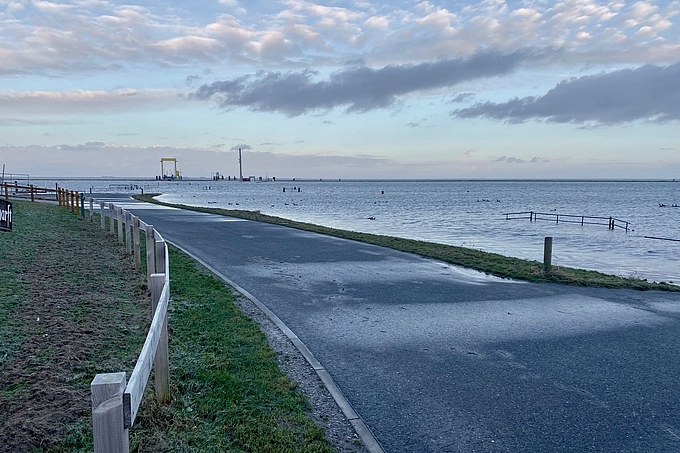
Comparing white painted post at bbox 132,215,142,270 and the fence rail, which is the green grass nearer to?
white painted post at bbox 132,215,142,270

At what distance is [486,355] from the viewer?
6355mm

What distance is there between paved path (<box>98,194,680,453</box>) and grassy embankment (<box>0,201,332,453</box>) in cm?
77

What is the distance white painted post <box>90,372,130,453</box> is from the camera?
95.2 inches

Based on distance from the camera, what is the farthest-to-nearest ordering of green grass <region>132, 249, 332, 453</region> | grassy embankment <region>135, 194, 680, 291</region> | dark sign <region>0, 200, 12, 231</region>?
grassy embankment <region>135, 194, 680, 291</region>
dark sign <region>0, 200, 12, 231</region>
green grass <region>132, 249, 332, 453</region>

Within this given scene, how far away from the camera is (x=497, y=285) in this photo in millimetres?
11016

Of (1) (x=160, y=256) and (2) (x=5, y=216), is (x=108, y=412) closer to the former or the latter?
(1) (x=160, y=256)

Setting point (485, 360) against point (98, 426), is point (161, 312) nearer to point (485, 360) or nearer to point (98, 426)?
point (98, 426)

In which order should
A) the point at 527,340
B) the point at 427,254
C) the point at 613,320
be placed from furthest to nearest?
the point at 427,254 → the point at 613,320 → the point at 527,340

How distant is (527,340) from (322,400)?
334 centimetres

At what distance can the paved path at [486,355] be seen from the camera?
4.45m

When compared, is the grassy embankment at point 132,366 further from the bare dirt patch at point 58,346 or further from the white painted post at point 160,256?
the white painted post at point 160,256

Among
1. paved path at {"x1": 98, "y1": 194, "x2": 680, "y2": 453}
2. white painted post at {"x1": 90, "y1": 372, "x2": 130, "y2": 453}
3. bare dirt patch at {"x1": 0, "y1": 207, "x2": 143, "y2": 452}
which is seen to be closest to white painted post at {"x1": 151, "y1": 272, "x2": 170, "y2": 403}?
bare dirt patch at {"x1": 0, "y1": 207, "x2": 143, "y2": 452}

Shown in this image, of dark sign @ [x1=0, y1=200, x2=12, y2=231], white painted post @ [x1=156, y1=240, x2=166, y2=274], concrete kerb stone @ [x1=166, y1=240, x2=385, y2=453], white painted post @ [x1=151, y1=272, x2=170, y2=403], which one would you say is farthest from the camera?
dark sign @ [x1=0, y1=200, x2=12, y2=231]

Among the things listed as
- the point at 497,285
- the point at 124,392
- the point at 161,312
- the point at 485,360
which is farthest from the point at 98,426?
the point at 497,285
